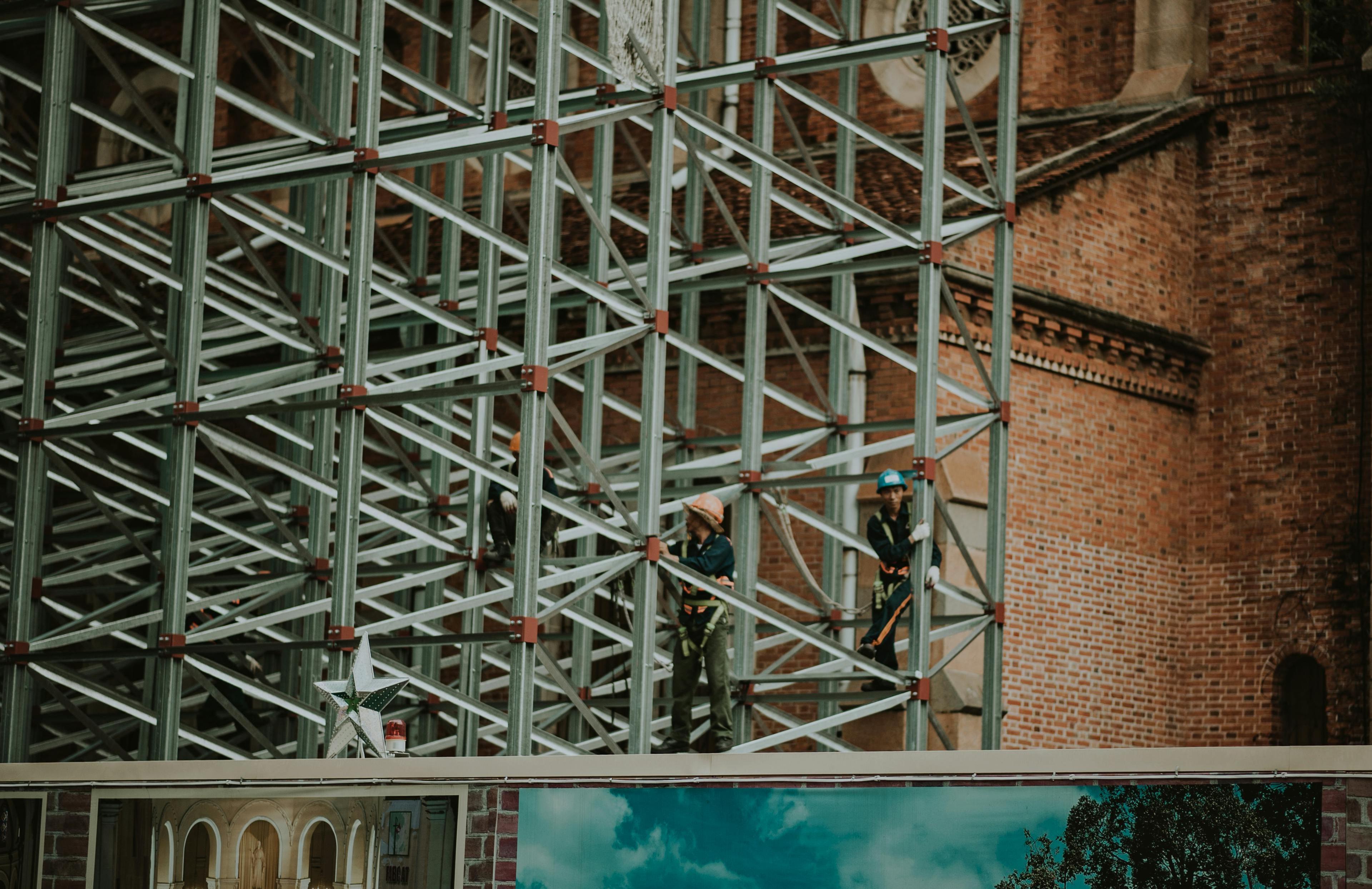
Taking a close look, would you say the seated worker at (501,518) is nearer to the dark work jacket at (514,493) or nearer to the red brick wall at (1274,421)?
the dark work jacket at (514,493)

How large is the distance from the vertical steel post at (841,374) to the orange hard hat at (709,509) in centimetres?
418

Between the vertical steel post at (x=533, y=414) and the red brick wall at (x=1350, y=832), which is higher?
the vertical steel post at (x=533, y=414)

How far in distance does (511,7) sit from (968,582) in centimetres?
697

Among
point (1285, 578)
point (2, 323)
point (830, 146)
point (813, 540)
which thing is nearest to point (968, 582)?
point (813, 540)

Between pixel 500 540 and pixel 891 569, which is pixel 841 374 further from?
pixel 500 540

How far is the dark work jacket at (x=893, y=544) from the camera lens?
16.3 metres

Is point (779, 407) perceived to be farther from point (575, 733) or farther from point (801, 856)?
point (801, 856)

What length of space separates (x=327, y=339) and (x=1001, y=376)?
566 centimetres

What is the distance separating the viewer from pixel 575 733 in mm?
18531

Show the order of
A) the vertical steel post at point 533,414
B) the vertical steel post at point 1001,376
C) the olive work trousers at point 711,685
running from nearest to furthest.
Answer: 1. the vertical steel post at point 533,414
2. the olive work trousers at point 711,685
3. the vertical steel post at point 1001,376

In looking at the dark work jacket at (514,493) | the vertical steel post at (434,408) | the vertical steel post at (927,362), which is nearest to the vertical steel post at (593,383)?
the dark work jacket at (514,493)

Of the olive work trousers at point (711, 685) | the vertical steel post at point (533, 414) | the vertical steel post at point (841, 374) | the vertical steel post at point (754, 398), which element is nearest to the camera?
the vertical steel post at point (533, 414)

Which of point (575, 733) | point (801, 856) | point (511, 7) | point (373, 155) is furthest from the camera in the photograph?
point (575, 733)

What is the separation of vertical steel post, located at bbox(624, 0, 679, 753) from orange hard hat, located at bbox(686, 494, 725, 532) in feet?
1.14
